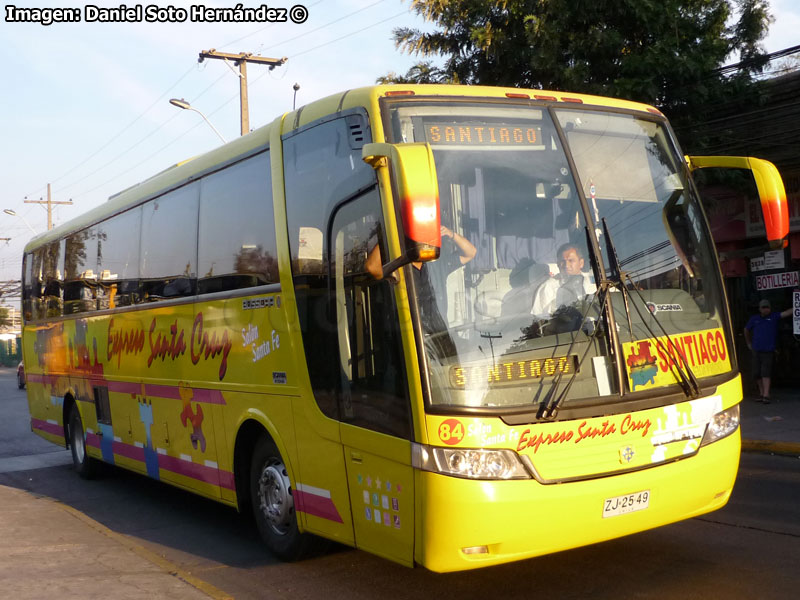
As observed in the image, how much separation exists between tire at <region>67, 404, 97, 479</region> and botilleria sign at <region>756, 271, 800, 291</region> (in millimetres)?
11512

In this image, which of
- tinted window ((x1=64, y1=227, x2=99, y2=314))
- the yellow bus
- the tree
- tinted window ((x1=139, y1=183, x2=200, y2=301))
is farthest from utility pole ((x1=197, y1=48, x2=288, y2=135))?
the yellow bus

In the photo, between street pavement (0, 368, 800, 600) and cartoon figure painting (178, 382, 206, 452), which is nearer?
street pavement (0, 368, 800, 600)

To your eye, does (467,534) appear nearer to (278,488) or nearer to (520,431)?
(520,431)

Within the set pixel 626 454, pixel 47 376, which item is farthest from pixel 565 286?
pixel 47 376

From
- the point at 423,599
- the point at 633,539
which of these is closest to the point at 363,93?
the point at 423,599

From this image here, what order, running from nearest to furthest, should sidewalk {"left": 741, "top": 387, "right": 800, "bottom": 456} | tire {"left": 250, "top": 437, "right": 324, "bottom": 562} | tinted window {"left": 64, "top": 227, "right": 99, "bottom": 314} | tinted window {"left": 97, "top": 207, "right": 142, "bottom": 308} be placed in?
1. tire {"left": 250, "top": 437, "right": 324, "bottom": 562}
2. tinted window {"left": 97, "top": 207, "right": 142, "bottom": 308}
3. sidewalk {"left": 741, "top": 387, "right": 800, "bottom": 456}
4. tinted window {"left": 64, "top": 227, "right": 99, "bottom": 314}

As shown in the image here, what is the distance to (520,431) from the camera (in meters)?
4.87

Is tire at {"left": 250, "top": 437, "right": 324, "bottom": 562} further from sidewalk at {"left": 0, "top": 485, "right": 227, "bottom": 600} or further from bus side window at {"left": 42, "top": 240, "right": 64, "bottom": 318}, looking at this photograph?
bus side window at {"left": 42, "top": 240, "right": 64, "bottom": 318}

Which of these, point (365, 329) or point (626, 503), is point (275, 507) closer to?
point (365, 329)

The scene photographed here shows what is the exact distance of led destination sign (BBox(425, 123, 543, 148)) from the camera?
5.30 metres

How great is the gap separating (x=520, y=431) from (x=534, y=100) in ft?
7.12

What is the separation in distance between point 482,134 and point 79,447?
887 cm

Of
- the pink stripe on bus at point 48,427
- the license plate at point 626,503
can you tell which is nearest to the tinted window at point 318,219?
the license plate at point 626,503

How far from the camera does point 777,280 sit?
15.6m
